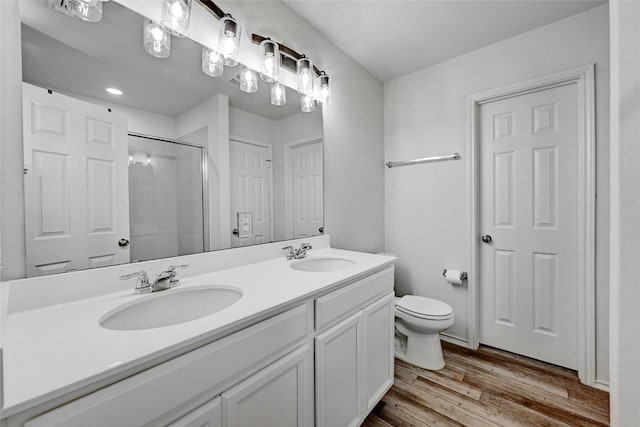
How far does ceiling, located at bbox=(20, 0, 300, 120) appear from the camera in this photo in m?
0.86

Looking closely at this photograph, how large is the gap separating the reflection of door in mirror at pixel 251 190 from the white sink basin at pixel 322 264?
0.26 m

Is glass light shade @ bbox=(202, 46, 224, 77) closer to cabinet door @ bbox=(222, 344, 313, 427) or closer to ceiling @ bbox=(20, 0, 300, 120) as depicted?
ceiling @ bbox=(20, 0, 300, 120)

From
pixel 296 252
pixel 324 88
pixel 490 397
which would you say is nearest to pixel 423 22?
pixel 324 88

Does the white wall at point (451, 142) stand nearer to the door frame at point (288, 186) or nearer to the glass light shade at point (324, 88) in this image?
the glass light shade at point (324, 88)

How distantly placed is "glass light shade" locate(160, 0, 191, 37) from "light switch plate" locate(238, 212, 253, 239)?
2.89 feet

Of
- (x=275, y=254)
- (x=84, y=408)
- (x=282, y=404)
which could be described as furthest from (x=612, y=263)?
(x=275, y=254)

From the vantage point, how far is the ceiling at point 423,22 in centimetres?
163

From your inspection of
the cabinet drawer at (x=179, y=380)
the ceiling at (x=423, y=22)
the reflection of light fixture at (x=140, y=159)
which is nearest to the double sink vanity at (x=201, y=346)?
the cabinet drawer at (x=179, y=380)

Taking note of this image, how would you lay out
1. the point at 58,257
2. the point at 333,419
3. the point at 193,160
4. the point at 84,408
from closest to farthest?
the point at 84,408, the point at 58,257, the point at 333,419, the point at 193,160

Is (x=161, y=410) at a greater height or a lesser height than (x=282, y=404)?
greater

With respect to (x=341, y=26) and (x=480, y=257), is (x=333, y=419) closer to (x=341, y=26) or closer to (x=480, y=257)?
(x=480, y=257)

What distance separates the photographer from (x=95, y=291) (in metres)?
0.93

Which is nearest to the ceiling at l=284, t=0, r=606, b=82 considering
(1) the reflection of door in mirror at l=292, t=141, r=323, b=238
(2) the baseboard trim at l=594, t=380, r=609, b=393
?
(1) the reflection of door in mirror at l=292, t=141, r=323, b=238

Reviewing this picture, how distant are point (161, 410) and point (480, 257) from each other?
232 cm
